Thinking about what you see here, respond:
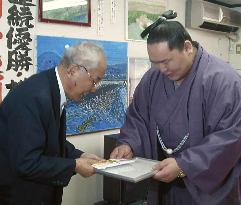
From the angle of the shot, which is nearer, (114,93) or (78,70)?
(78,70)

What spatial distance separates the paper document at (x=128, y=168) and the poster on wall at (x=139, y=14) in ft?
5.70

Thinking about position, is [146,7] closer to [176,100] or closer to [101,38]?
[101,38]

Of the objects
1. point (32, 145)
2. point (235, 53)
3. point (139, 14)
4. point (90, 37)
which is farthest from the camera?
point (235, 53)

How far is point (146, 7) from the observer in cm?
339

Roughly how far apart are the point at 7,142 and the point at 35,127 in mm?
189

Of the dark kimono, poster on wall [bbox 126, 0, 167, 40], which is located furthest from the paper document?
poster on wall [bbox 126, 0, 167, 40]

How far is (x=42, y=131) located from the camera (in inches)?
55.2

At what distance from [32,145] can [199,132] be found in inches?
31.7

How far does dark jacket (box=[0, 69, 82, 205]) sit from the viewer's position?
1.37m

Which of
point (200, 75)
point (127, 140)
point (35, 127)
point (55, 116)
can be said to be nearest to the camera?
point (35, 127)

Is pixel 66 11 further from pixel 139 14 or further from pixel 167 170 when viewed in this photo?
pixel 167 170

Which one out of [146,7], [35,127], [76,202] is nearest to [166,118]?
[35,127]

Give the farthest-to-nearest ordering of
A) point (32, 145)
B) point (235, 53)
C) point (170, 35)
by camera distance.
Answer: point (235, 53) < point (170, 35) < point (32, 145)

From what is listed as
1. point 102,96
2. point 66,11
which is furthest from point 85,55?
point 102,96
